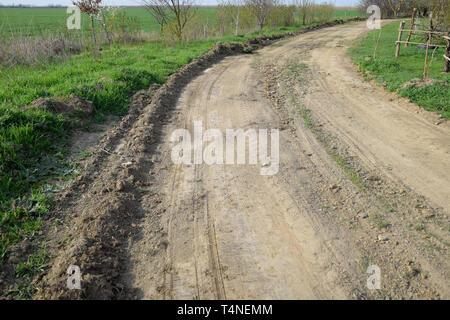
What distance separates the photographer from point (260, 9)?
25328 mm

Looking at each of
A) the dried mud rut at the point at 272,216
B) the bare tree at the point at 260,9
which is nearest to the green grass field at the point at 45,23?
the bare tree at the point at 260,9

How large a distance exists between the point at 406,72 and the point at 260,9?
59.1ft

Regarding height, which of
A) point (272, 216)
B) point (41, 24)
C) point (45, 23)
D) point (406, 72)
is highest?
point (45, 23)

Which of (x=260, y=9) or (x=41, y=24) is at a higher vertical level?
(x=260, y=9)

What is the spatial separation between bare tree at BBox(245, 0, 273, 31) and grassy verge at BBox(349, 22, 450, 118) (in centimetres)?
1082

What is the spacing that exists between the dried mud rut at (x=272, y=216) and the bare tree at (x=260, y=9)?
20.7 m

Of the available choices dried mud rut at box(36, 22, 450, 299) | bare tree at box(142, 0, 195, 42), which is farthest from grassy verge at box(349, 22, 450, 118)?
bare tree at box(142, 0, 195, 42)

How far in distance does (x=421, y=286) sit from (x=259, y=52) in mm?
13718

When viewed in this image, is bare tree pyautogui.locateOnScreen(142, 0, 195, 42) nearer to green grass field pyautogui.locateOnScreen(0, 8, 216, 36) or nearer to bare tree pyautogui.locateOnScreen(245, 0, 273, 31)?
green grass field pyautogui.locateOnScreen(0, 8, 216, 36)

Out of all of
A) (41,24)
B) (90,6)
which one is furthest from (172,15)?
(41,24)

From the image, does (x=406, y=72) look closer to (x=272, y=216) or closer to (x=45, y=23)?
(x=272, y=216)

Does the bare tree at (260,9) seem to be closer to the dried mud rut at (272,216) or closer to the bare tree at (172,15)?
the bare tree at (172,15)

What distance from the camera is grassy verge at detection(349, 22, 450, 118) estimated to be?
7.77 meters

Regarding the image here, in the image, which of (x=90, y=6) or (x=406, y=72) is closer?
(x=406, y=72)
